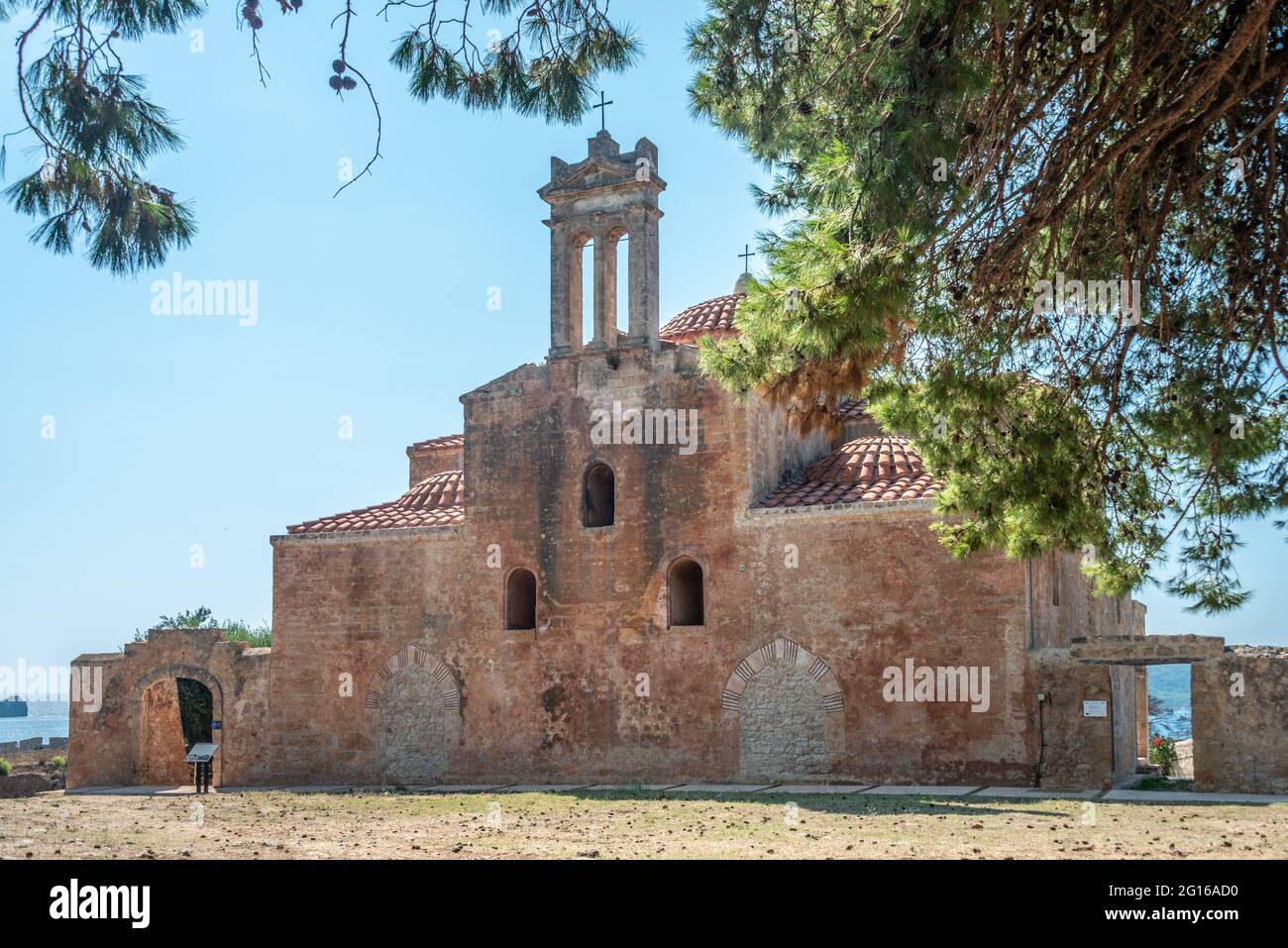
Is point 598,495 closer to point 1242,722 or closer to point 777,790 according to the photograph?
point 777,790

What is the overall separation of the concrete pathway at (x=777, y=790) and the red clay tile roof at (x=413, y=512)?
3.95 m

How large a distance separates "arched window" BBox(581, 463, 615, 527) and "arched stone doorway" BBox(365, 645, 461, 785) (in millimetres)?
3140

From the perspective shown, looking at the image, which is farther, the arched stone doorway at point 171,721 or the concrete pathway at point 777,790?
the arched stone doorway at point 171,721

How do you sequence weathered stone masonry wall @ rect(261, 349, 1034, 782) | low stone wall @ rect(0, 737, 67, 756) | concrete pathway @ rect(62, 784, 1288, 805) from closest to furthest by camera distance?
1. concrete pathway @ rect(62, 784, 1288, 805)
2. weathered stone masonry wall @ rect(261, 349, 1034, 782)
3. low stone wall @ rect(0, 737, 67, 756)

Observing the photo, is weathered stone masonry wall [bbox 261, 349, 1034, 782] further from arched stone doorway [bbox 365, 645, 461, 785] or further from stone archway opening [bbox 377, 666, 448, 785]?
stone archway opening [bbox 377, 666, 448, 785]

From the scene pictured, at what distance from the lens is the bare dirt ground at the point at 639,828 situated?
29.9 feet

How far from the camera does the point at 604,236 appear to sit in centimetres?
1908

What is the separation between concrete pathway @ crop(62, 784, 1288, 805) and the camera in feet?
46.6

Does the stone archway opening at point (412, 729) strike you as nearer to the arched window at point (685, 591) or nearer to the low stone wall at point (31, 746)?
the arched window at point (685, 591)

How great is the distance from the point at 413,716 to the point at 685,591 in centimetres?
451

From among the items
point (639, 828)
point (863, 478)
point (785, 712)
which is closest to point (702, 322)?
point (863, 478)

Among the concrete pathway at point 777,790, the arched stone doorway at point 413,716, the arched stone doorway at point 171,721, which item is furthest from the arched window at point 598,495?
the arched stone doorway at point 171,721

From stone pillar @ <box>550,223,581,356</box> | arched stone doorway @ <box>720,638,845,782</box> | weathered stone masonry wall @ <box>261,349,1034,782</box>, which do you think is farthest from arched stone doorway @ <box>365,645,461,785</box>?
stone pillar @ <box>550,223,581,356</box>

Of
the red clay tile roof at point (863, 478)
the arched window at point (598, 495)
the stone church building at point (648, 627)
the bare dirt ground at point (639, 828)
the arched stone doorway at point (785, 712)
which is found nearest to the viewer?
the bare dirt ground at point (639, 828)
